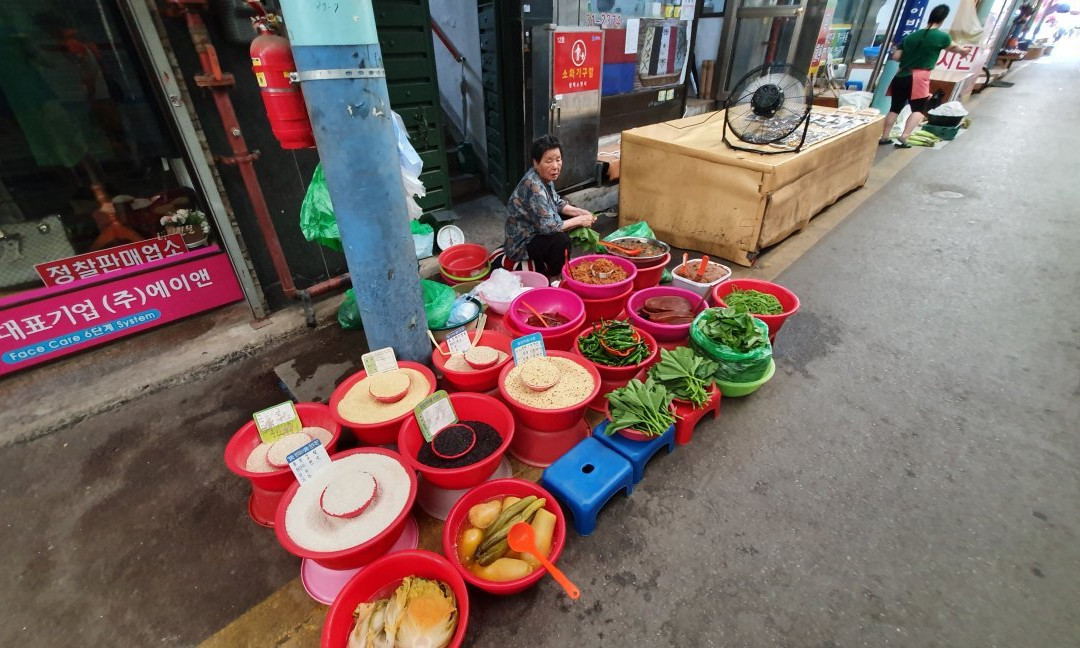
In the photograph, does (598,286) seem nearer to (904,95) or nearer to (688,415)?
(688,415)

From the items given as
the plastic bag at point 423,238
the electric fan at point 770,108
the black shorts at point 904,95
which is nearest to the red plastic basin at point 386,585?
the plastic bag at point 423,238

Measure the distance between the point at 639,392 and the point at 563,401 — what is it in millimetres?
420

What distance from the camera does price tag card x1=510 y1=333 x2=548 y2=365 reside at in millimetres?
2580

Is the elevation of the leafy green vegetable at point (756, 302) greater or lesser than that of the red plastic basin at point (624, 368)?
greater

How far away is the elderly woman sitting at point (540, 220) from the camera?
353 cm

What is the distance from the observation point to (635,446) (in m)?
2.41

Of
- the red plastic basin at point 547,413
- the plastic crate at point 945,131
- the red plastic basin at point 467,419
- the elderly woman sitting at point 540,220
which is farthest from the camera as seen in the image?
the plastic crate at point 945,131

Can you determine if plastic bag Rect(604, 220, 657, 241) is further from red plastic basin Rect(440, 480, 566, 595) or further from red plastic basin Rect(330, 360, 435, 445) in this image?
red plastic basin Rect(440, 480, 566, 595)

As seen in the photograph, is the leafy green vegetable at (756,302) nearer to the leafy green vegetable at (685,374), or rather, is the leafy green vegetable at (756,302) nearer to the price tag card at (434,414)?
the leafy green vegetable at (685,374)

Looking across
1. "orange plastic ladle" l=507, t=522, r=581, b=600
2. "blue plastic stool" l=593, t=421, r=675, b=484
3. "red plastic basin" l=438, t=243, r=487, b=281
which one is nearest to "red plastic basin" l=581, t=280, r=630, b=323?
"blue plastic stool" l=593, t=421, r=675, b=484

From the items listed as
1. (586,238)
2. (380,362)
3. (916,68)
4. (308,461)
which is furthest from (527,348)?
(916,68)

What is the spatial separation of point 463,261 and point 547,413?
2459mm

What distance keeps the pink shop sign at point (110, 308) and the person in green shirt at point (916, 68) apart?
35.1 ft

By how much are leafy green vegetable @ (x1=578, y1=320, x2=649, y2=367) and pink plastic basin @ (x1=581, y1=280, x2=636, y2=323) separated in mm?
370
